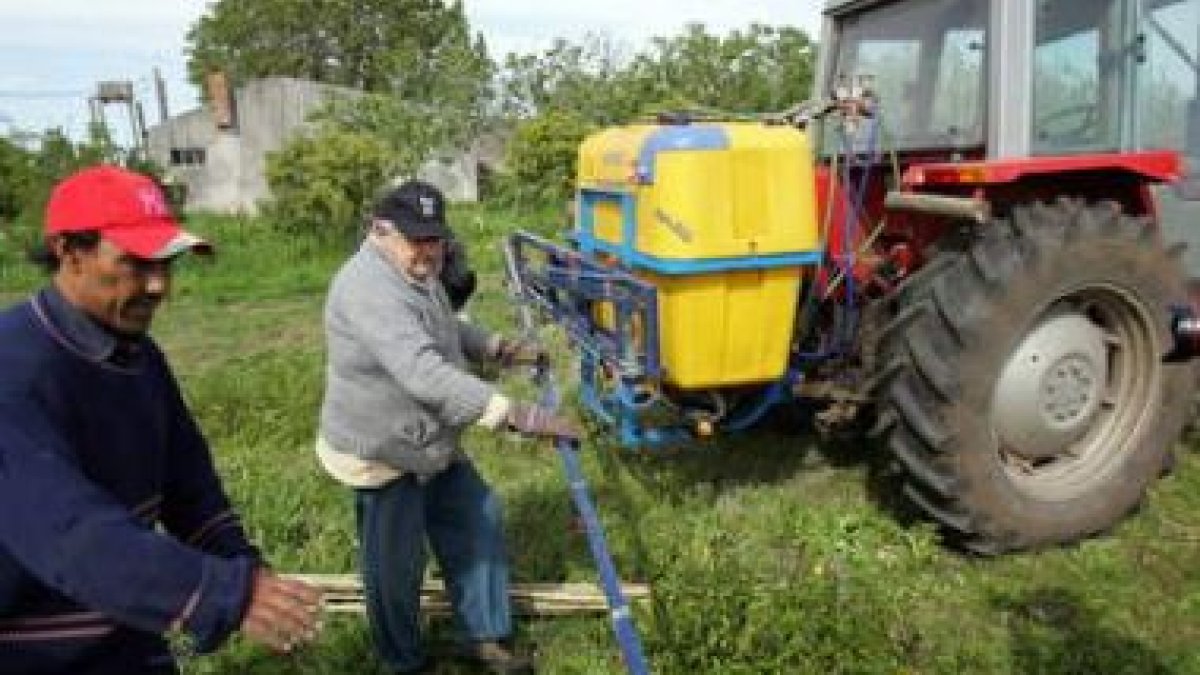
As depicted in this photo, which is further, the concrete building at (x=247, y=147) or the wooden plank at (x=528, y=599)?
the concrete building at (x=247, y=147)

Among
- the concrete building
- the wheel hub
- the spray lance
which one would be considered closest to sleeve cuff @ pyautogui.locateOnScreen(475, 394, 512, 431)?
the spray lance

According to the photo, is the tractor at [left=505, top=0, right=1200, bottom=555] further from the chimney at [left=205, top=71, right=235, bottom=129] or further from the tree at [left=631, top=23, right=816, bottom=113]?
the chimney at [left=205, top=71, right=235, bottom=129]

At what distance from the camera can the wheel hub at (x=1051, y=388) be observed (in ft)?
13.6

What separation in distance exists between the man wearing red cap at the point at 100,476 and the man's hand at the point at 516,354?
1.68 meters

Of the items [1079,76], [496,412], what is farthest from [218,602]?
[1079,76]

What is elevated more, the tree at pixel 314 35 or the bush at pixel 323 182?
the tree at pixel 314 35

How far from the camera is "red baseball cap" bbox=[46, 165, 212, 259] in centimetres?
189

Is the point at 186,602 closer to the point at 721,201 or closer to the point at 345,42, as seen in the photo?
the point at 721,201

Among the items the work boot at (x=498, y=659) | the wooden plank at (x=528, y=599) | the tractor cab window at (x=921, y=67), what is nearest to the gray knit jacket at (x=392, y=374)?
the work boot at (x=498, y=659)

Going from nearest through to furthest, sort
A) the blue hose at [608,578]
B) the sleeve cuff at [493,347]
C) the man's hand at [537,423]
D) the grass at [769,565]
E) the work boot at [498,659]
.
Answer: the blue hose at [608,578], the man's hand at [537,423], the grass at [769,565], the work boot at [498,659], the sleeve cuff at [493,347]

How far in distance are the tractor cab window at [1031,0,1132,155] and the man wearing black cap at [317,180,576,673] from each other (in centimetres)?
241

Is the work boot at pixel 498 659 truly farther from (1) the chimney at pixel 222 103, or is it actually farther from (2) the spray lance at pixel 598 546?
(1) the chimney at pixel 222 103

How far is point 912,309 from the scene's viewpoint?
4004mm

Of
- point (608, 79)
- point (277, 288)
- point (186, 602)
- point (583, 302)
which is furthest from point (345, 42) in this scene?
point (186, 602)
